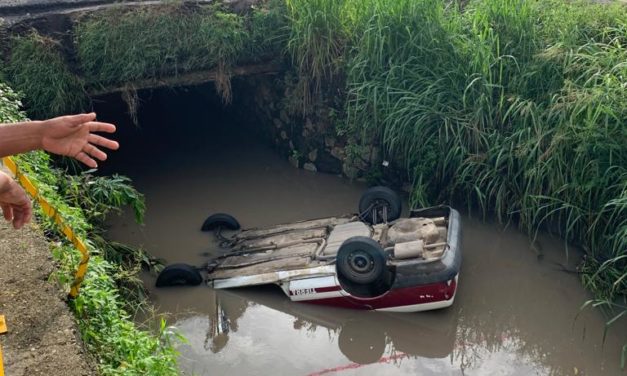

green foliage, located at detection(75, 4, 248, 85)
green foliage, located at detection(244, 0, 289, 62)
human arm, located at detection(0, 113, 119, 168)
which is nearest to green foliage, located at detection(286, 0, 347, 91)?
green foliage, located at detection(244, 0, 289, 62)

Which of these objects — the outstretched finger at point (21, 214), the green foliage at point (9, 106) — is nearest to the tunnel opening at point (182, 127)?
the green foliage at point (9, 106)

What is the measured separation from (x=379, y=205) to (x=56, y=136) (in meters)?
5.00

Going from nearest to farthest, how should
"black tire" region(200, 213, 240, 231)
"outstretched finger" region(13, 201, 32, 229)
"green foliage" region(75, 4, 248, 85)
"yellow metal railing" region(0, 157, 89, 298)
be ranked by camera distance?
1. "outstretched finger" region(13, 201, 32, 229)
2. "yellow metal railing" region(0, 157, 89, 298)
3. "black tire" region(200, 213, 240, 231)
4. "green foliage" region(75, 4, 248, 85)

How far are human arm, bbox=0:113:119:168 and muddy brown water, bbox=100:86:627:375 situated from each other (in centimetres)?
335

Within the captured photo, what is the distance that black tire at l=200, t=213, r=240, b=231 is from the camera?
7918 mm

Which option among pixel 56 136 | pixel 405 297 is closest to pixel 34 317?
pixel 56 136

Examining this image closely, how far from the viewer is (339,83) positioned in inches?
344

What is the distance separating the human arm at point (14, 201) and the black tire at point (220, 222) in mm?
4824

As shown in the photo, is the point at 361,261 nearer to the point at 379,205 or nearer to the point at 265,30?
the point at 379,205

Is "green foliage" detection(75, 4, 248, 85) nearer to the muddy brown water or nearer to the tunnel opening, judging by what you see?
the tunnel opening

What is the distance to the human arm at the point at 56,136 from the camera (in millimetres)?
2725

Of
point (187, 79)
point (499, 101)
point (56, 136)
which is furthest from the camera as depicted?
point (187, 79)

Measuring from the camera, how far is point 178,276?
6793 mm

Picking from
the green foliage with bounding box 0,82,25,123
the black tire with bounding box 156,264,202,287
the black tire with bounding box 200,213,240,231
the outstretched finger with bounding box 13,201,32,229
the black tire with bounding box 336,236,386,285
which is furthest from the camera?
the black tire with bounding box 200,213,240,231
